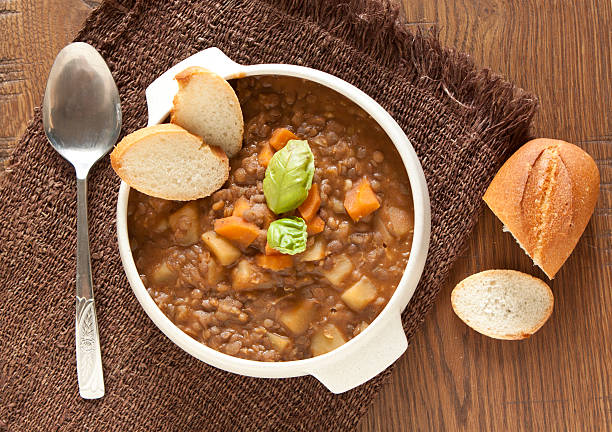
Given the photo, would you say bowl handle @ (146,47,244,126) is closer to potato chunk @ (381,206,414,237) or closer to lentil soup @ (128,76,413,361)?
lentil soup @ (128,76,413,361)

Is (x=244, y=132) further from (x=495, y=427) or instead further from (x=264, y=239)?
(x=495, y=427)

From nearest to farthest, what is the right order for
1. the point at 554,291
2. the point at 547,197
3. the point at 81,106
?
the point at 547,197 → the point at 81,106 → the point at 554,291

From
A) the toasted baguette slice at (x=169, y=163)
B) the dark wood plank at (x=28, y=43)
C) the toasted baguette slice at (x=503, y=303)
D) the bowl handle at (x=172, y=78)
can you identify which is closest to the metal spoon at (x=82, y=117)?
the dark wood plank at (x=28, y=43)

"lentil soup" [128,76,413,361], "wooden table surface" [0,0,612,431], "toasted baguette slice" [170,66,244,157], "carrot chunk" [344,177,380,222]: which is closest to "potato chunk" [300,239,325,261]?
"lentil soup" [128,76,413,361]

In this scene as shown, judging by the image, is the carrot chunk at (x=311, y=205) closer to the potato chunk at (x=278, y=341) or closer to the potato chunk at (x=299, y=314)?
the potato chunk at (x=299, y=314)

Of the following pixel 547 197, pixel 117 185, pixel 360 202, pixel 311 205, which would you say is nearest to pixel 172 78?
pixel 117 185

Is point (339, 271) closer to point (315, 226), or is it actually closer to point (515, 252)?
point (315, 226)
